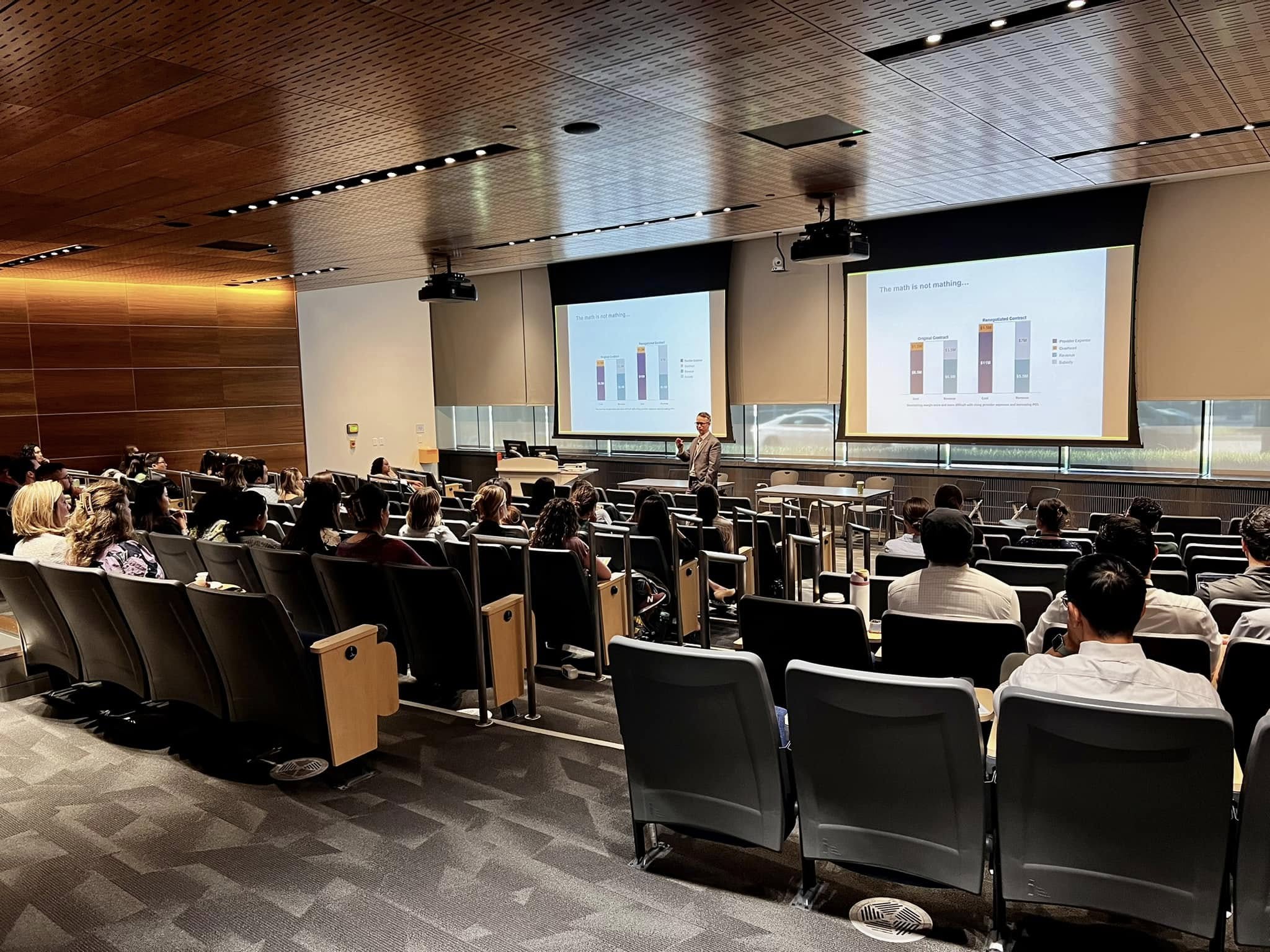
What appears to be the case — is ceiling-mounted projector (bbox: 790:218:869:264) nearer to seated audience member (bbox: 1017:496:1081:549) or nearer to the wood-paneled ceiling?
the wood-paneled ceiling

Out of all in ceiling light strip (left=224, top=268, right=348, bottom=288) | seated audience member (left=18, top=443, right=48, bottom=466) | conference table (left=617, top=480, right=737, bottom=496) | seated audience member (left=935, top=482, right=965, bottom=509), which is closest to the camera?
seated audience member (left=935, top=482, right=965, bottom=509)

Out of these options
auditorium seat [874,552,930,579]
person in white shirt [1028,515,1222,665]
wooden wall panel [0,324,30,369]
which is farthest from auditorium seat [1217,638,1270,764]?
wooden wall panel [0,324,30,369]

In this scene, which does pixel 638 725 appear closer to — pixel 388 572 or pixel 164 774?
pixel 388 572

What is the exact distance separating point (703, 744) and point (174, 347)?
11.9 m

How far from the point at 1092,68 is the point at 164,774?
5.55 metres

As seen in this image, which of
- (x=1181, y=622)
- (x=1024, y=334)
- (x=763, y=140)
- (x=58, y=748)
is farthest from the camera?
(x=1024, y=334)

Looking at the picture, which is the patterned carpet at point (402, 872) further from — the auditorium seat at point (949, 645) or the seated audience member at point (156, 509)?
the seated audience member at point (156, 509)

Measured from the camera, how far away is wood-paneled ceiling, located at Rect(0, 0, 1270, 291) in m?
3.74

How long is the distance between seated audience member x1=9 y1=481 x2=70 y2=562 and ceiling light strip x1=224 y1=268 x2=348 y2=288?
20.7ft

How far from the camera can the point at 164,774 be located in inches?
159

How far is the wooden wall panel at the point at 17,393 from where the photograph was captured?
426 inches

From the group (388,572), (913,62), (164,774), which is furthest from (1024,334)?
(164,774)

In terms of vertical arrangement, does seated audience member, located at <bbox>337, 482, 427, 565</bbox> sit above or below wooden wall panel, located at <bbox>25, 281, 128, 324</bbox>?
below

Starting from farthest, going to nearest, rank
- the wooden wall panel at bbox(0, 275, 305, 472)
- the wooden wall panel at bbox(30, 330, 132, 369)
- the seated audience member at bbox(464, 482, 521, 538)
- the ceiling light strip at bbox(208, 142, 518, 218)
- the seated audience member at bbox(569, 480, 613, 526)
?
1. the wooden wall panel at bbox(30, 330, 132, 369)
2. the wooden wall panel at bbox(0, 275, 305, 472)
3. the seated audience member at bbox(569, 480, 613, 526)
4. the ceiling light strip at bbox(208, 142, 518, 218)
5. the seated audience member at bbox(464, 482, 521, 538)
